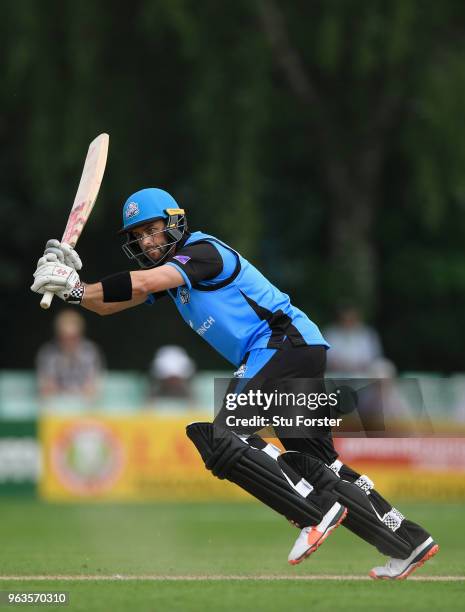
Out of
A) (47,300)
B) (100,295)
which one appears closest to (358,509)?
(100,295)

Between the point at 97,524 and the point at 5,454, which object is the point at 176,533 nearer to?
the point at 97,524

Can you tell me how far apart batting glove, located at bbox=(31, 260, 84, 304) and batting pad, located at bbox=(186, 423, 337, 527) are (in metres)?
0.72

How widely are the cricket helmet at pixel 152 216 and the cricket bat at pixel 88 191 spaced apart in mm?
289

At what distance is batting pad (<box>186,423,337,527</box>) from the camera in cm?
548

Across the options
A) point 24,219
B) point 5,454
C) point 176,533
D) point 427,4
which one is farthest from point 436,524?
point 24,219

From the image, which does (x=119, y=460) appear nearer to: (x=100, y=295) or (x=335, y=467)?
(x=335, y=467)

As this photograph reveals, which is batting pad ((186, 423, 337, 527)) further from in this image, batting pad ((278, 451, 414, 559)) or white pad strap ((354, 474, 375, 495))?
white pad strap ((354, 474, 375, 495))

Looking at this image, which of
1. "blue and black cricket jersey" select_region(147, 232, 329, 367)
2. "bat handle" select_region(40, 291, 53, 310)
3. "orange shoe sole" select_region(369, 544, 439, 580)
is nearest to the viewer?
"bat handle" select_region(40, 291, 53, 310)

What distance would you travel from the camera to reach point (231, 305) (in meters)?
5.70

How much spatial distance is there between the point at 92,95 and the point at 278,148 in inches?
91.0

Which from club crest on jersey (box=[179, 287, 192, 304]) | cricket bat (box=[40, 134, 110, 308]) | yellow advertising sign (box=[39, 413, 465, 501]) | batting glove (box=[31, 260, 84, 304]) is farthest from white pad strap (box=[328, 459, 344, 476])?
yellow advertising sign (box=[39, 413, 465, 501])

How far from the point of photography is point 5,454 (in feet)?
38.5

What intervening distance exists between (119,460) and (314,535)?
246 inches

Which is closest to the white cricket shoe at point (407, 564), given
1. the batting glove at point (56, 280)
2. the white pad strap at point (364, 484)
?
the white pad strap at point (364, 484)
